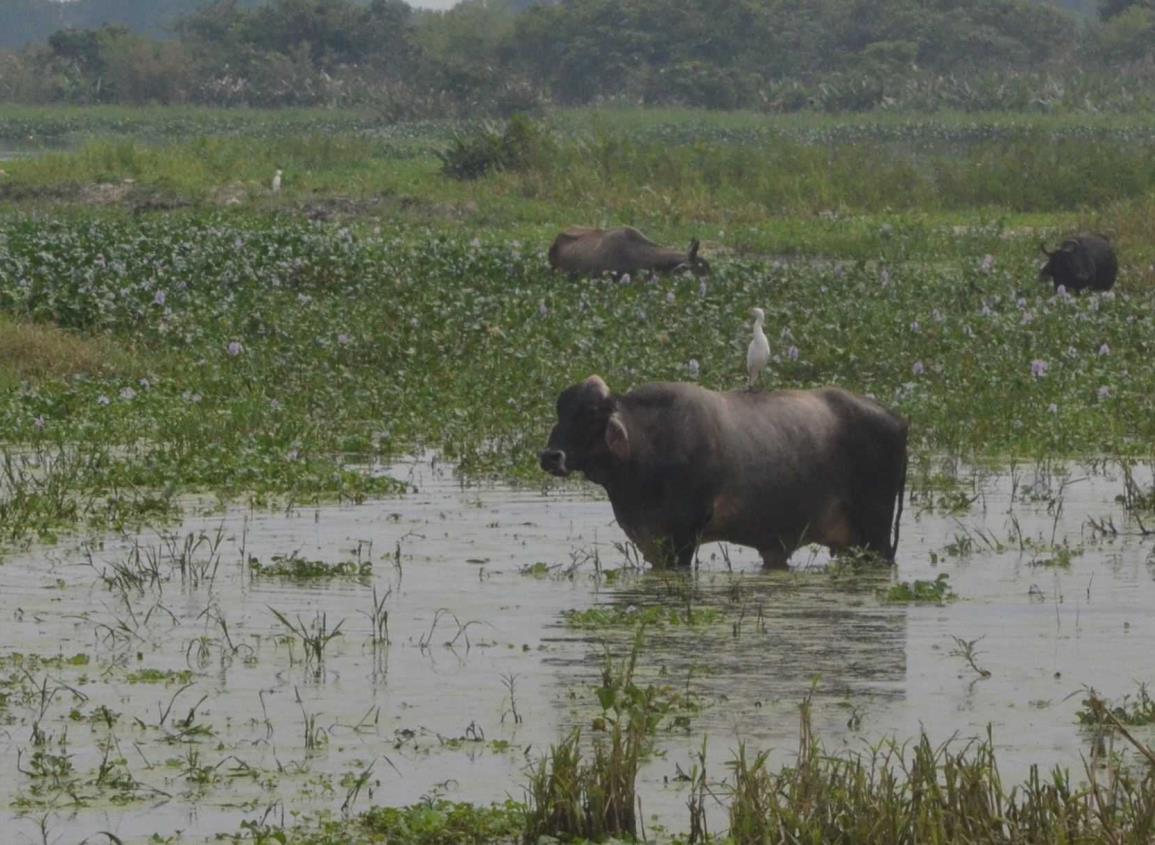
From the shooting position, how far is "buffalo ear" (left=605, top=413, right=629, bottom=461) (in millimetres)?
9180

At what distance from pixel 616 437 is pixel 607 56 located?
60.2m

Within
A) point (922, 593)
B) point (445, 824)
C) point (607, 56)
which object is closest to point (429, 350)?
point (922, 593)

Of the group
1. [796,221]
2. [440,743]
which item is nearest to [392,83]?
[796,221]

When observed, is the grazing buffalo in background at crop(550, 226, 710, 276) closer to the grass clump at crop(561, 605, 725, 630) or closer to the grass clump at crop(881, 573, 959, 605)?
the grass clump at crop(881, 573, 959, 605)

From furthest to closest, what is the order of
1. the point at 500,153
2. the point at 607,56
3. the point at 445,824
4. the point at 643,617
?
the point at 607,56 → the point at 500,153 → the point at 643,617 → the point at 445,824

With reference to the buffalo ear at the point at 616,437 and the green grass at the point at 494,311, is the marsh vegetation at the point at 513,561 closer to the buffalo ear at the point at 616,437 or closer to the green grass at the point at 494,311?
the green grass at the point at 494,311

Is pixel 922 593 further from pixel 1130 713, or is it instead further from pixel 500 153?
pixel 500 153

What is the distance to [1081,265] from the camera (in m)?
20.0

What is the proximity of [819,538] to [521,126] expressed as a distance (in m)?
21.0

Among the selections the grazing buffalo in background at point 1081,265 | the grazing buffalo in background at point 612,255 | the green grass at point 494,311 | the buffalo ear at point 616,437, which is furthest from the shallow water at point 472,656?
the grazing buffalo in background at point 612,255

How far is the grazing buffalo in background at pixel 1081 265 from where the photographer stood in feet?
65.2

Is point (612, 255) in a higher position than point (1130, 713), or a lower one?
higher

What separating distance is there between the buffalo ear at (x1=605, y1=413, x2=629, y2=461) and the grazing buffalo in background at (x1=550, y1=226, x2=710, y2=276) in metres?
11.1

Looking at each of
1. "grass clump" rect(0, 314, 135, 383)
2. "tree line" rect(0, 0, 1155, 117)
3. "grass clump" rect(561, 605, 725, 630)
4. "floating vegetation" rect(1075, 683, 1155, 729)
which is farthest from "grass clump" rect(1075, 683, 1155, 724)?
"tree line" rect(0, 0, 1155, 117)
